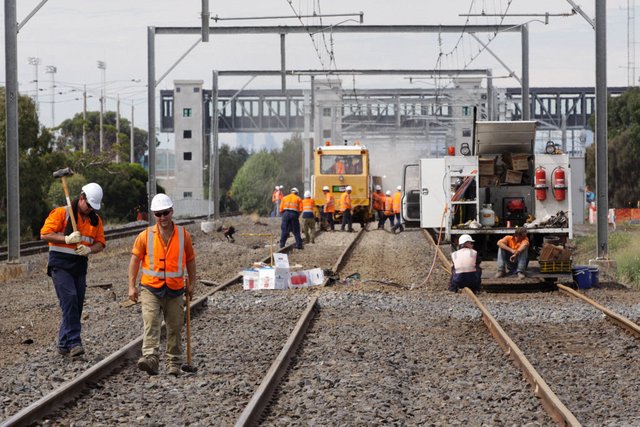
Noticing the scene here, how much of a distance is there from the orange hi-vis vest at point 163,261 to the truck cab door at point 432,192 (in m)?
11.2

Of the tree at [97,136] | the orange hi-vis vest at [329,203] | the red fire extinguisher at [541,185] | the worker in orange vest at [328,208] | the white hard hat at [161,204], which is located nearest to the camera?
the white hard hat at [161,204]

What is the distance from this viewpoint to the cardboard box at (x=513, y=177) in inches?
845

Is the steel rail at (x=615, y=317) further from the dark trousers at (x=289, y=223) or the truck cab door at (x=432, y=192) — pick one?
the dark trousers at (x=289, y=223)

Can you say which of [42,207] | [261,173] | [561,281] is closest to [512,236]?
[561,281]

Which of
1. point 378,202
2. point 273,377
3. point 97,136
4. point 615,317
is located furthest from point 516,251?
point 97,136

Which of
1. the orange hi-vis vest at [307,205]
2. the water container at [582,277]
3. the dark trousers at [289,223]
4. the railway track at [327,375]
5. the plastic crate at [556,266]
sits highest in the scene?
the orange hi-vis vest at [307,205]

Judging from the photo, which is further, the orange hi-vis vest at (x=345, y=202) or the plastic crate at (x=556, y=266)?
the orange hi-vis vest at (x=345, y=202)

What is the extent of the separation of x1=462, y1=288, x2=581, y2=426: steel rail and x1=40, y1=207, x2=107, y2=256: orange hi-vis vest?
4.23m

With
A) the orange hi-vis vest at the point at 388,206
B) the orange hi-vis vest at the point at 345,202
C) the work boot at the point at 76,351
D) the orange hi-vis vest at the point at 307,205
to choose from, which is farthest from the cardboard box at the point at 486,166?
the orange hi-vis vest at the point at 388,206

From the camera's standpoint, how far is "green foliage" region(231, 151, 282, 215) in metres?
89.9

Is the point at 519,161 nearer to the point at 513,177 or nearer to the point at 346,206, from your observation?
the point at 513,177

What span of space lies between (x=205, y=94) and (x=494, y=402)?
276ft

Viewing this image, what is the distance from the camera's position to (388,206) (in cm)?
4359

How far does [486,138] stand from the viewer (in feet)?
68.6
